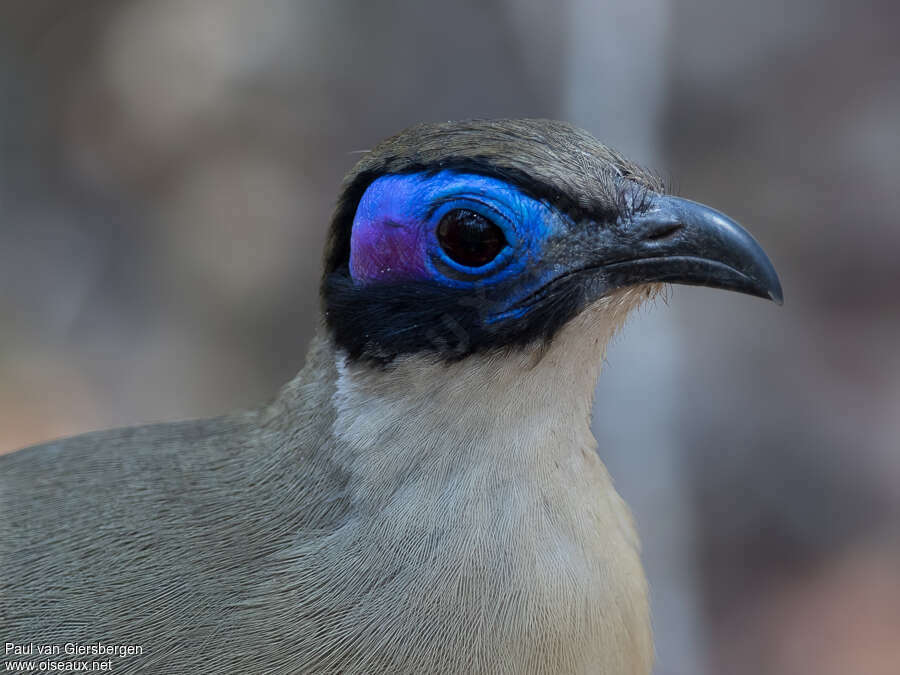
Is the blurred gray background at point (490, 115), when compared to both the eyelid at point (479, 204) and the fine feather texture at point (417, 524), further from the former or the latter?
the eyelid at point (479, 204)


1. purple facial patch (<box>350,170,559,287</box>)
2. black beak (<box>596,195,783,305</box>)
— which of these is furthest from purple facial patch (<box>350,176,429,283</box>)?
black beak (<box>596,195,783,305</box>)

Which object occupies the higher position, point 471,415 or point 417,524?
point 471,415

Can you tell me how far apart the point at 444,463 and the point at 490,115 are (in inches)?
256

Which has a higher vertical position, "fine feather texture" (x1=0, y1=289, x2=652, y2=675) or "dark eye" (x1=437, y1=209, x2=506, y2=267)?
"dark eye" (x1=437, y1=209, x2=506, y2=267)

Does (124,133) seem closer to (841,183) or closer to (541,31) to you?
(541,31)

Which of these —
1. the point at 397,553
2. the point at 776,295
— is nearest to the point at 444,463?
the point at 397,553

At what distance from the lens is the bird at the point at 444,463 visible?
2.72m

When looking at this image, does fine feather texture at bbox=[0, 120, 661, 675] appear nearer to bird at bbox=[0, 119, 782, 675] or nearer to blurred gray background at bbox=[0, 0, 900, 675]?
bird at bbox=[0, 119, 782, 675]

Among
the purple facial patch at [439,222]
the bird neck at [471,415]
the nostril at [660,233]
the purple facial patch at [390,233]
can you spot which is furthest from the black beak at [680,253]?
the purple facial patch at [390,233]

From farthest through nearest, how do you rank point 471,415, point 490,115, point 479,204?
point 490,115, point 471,415, point 479,204

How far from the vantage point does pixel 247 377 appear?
27.6 ft

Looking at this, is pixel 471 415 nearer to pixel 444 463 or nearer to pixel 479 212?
pixel 444 463

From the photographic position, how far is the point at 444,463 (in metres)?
2.82

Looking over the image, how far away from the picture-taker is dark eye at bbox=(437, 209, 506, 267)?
2705 millimetres
